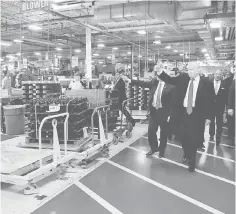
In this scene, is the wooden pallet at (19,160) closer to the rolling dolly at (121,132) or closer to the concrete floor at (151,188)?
the concrete floor at (151,188)

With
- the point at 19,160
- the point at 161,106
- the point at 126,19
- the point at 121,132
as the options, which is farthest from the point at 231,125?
the point at 19,160

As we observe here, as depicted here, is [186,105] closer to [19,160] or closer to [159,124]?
[159,124]

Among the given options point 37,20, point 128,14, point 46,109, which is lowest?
point 46,109

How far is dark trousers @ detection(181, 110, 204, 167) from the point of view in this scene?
5.02m

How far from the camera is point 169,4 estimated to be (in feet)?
31.7

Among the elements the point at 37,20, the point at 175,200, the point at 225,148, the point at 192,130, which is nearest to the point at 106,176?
the point at 175,200

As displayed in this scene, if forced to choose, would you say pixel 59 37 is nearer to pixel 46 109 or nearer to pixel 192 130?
pixel 46 109

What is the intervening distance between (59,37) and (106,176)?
15631 mm

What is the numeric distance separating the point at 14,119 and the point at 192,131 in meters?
5.47

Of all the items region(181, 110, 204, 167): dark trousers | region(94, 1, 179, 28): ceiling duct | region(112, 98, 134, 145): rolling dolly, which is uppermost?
region(94, 1, 179, 28): ceiling duct

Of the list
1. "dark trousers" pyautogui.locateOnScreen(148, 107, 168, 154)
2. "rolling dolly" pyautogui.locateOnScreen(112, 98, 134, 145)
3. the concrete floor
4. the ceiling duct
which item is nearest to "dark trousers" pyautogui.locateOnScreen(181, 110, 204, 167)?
the concrete floor

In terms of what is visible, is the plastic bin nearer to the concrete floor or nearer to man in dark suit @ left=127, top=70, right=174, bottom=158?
the concrete floor

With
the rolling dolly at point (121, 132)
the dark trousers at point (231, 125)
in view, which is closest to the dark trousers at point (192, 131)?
the rolling dolly at point (121, 132)

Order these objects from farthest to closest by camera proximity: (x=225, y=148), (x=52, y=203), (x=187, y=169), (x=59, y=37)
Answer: (x=59, y=37), (x=225, y=148), (x=187, y=169), (x=52, y=203)
